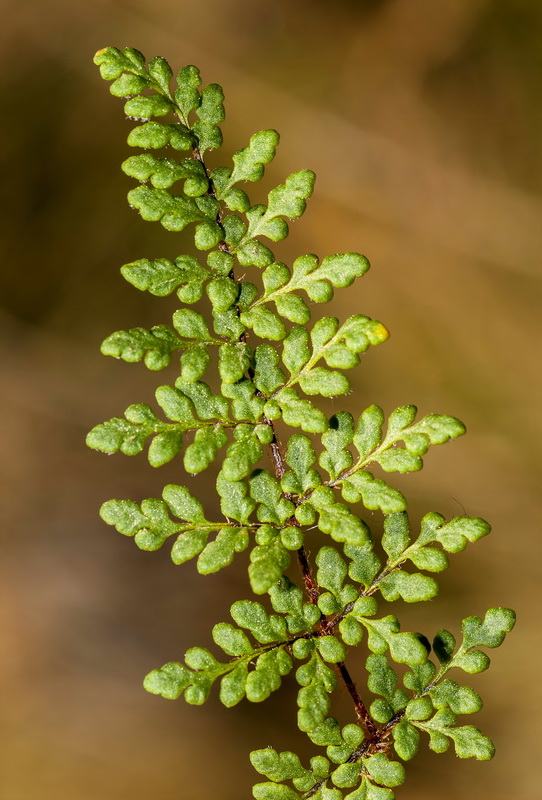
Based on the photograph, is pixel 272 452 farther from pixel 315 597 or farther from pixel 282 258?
pixel 282 258

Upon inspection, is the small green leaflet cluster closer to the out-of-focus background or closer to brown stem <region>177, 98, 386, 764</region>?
brown stem <region>177, 98, 386, 764</region>

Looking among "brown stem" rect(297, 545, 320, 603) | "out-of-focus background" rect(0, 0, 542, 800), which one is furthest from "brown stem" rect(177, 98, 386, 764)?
"out-of-focus background" rect(0, 0, 542, 800)

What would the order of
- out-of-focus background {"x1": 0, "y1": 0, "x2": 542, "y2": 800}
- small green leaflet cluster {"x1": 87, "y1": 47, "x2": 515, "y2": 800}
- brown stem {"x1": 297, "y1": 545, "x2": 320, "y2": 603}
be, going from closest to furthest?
small green leaflet cluster {"x1": 87, "y1": 47, "x2": 515, "y2": 800} < brown stem {"x1": 297, "y1": 545, "x2": 320, "y2": 603} < out-of-focus background {"x1": 0, "y1": 0, "x2": 542, "y2": 800}

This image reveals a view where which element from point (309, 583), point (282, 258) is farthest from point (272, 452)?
point (282, 258)

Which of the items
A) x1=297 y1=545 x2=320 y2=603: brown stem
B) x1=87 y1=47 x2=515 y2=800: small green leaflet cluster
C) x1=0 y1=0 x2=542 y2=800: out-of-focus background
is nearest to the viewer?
x1=87 y1=47 x2=515 y2=800: small green leaflet cluster

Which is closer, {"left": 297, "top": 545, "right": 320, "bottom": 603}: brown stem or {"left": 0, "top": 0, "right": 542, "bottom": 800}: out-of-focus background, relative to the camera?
{"left": 297, "top": 545, "right": 320, "bottom": 603}: brown stem

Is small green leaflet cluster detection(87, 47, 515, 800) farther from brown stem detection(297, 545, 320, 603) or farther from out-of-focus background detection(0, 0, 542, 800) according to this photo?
out-of-focus background detection(0, 0, 542, 800)

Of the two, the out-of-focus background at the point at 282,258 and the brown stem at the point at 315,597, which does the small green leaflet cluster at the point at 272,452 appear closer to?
the brown stem at the point at 315,597
